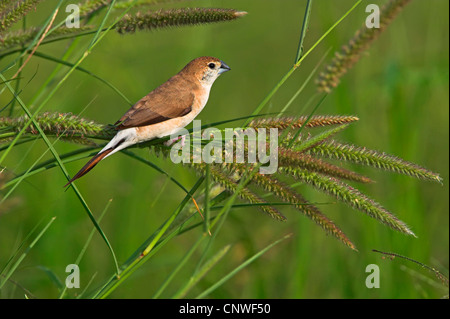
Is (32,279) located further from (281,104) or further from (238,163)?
(281,104)

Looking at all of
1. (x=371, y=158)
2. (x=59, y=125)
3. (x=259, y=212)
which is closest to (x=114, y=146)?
(x=59, y=125)

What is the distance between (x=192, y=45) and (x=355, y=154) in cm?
289

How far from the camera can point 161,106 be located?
3342 mm

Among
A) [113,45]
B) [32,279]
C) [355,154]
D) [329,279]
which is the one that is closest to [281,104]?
Answer: [113,45]

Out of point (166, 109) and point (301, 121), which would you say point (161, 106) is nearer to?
point (166, 109)

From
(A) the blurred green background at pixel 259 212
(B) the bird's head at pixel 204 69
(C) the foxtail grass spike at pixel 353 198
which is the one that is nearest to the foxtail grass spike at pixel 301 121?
(C) the foxtail grass spike at pixel 353 198

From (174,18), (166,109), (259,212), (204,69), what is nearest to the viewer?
(174,18)

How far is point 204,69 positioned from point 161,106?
0.68 m

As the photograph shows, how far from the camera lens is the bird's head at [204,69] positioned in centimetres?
388

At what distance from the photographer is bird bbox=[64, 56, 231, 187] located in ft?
9.30

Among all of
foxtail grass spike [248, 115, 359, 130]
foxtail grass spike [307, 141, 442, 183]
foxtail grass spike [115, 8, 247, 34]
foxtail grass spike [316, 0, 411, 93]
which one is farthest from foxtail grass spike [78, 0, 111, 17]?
foxtail grass spike [307, 141, 442, 183]

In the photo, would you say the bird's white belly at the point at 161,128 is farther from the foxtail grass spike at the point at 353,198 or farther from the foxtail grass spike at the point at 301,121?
the foxtail grass spike at the point at 353,198

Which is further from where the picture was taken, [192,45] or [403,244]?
[192,45]

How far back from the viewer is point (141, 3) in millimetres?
2820
